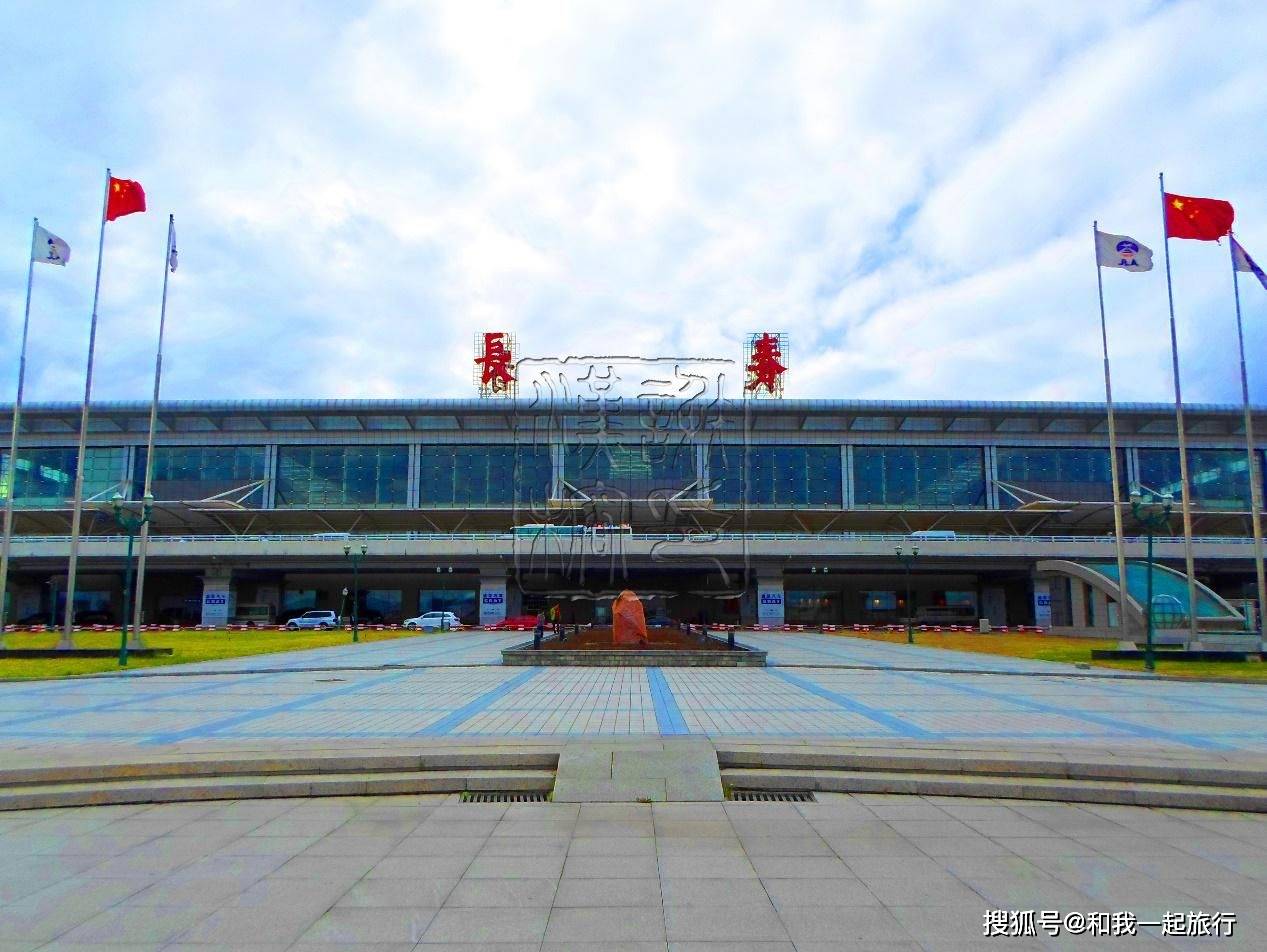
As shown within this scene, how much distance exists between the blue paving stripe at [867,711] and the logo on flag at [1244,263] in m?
18.3

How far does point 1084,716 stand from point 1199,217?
18005 mm

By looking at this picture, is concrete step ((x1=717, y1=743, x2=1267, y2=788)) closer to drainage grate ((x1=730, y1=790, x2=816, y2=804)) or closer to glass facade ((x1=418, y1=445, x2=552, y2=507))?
drainage grate ((x1=730, y1=790, x2=816, y2=804))

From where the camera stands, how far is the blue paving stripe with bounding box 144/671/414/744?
10.3m

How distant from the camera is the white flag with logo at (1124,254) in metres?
23.5

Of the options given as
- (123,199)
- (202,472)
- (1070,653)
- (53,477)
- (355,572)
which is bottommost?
(1070,653)

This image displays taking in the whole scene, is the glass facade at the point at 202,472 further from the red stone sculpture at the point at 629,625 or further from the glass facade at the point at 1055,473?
the glass facade at the point at 1055,473

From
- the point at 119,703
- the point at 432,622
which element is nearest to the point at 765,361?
the point at 432,622

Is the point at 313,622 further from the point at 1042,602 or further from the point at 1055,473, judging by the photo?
the point at 1055,473

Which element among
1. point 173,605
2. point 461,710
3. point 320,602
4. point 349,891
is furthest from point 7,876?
point 173,605

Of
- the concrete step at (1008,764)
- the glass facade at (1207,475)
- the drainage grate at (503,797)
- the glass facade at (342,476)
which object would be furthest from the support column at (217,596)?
the glass facade at (1207,475)

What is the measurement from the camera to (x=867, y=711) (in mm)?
12688

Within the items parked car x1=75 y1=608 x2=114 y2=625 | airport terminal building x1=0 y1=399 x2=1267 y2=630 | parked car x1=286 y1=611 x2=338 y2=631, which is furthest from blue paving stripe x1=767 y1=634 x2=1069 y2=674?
parked car x1=75 y1=608 x2=114 y2=625

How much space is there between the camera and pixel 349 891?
541 cm

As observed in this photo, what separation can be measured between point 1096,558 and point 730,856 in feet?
154
